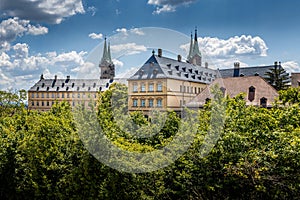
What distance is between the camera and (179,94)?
17.9 metres

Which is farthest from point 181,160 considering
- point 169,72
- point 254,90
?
point 254,90

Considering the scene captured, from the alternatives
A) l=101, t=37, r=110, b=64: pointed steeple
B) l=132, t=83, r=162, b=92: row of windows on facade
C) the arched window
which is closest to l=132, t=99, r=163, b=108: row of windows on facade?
l=132, t=83, r=162, b=92: row of windows on facade

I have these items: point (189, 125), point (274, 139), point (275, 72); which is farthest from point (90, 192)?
point (275, 72)

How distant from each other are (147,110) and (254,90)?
903 inches

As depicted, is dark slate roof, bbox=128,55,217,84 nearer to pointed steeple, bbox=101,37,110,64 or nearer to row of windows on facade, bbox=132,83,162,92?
row of windows on facade, bbox=132,83,162,92

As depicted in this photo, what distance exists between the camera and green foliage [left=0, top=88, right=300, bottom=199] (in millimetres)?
10336

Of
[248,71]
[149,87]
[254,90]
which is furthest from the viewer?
[248,71]

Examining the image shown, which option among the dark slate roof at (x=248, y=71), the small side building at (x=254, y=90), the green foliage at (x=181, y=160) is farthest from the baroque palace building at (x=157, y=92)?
the dark slate roof at (x=248, y=71)

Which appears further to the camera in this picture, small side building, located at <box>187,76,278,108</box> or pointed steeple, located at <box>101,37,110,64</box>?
small side building, located at <box>187,76,278,108</box>

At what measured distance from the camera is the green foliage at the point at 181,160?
10336 mm

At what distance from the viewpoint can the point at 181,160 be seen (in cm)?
1162

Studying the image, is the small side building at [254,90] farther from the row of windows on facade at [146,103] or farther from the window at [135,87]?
the row of windows on facade at [146,103]

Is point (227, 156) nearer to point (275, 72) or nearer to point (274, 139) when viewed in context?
point (274, 139)

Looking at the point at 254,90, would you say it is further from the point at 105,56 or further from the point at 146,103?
the point at 105,56
